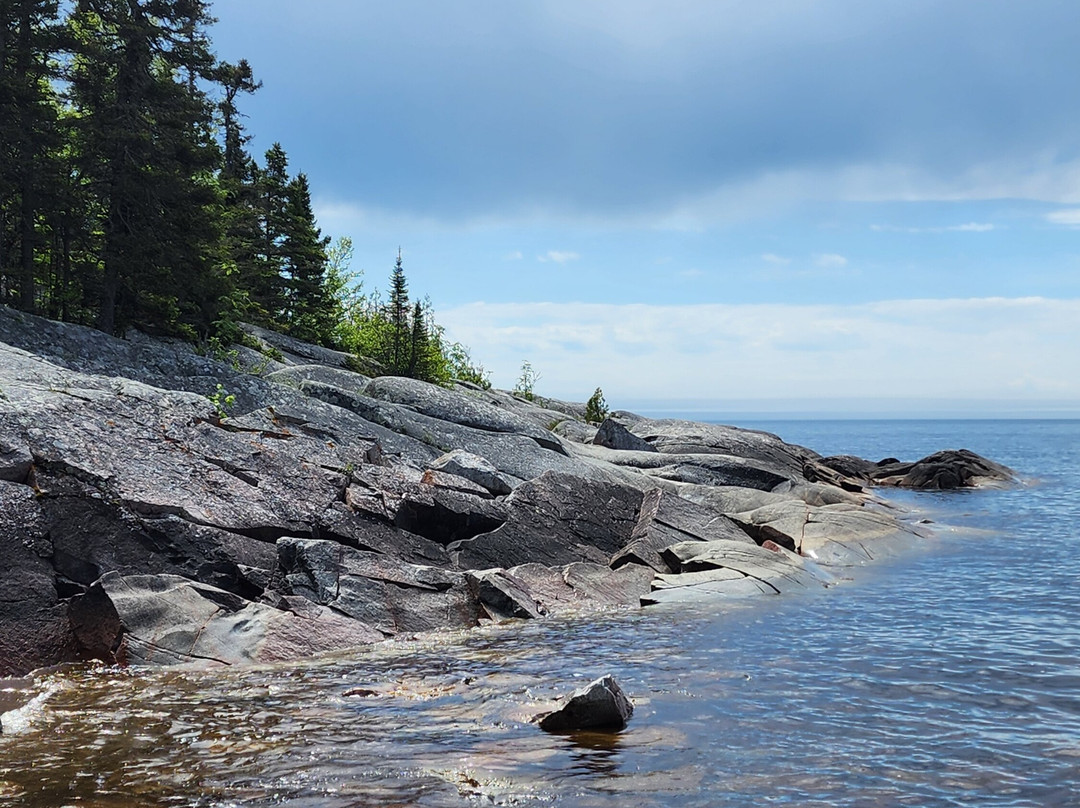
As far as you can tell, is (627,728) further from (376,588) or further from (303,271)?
(303,271)

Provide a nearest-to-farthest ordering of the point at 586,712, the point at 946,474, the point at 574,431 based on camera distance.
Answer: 1. the point at 586,712
2. the point at 574,431
3. the point at 946,474

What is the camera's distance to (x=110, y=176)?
28766 mm

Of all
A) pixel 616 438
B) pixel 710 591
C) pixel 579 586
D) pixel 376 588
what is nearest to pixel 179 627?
pixel 376 588

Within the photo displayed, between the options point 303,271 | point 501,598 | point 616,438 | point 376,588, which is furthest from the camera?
point 303,271

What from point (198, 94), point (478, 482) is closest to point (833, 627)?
point (478, 482)

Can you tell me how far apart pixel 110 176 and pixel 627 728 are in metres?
27.8

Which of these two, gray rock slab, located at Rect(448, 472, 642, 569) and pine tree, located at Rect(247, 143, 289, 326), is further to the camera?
pine tree, located at Rect(247, 143, 289, 326)

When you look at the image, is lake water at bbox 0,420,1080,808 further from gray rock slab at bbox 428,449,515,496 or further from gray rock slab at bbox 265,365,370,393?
gray rock slab at bbox 265,365,370,393

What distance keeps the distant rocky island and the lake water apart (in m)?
1.31

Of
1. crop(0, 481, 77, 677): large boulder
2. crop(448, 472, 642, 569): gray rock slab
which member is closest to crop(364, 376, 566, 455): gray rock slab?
crop(448, 472, 642, 569): gray rock slab

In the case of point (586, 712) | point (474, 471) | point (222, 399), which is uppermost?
point (222, 399)

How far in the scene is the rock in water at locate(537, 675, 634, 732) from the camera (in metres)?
10.2

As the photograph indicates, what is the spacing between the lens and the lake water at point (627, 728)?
27.9 feet

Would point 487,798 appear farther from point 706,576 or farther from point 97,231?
point 97,231
